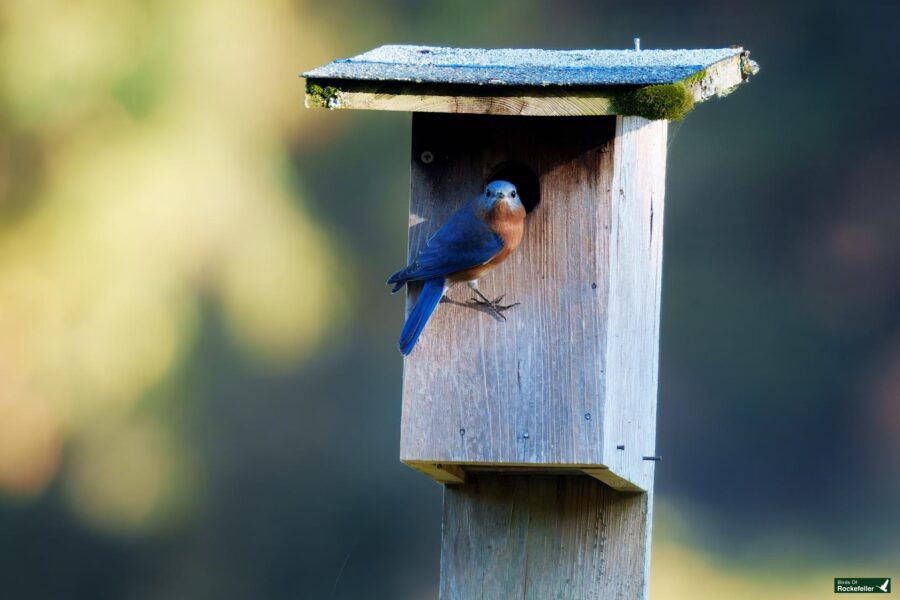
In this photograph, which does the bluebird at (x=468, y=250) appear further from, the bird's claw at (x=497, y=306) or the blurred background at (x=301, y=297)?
the blurred background at (x=301, y=297)

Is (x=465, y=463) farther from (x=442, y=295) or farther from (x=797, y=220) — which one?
(x=797, y=220)

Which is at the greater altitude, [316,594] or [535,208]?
[535,208]

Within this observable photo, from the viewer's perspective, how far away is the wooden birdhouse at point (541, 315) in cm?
302

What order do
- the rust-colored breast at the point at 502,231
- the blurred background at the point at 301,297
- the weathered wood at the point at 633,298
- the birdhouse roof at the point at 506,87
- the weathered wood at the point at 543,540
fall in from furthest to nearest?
the blurred background at the point at 301,297, the weathered wood at the point at 543,540, the weathered wood at the point at 633,298, the rust-colored breast at the point at 502,231, the birdhouse roof at the point at 506,87

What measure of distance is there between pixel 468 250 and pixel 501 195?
14 cm

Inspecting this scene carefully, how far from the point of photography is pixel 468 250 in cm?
316

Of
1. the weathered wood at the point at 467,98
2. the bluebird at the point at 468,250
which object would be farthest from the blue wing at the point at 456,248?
the weathered wood at the point at 467,98

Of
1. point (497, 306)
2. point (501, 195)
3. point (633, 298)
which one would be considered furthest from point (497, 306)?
point (633, 298)

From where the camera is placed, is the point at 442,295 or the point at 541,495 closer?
the point at 442,295

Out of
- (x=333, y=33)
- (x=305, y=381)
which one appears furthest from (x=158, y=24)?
(x=305, y=381)

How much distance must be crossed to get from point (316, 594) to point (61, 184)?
2449 millimetres

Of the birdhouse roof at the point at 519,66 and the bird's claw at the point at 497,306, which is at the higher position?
the birdhouse roof at the point at 519,66

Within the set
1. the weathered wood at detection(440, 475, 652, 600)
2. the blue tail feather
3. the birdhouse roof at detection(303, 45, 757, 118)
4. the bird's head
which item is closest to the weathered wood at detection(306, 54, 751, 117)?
the birdhouse roof at detection(303, 45, 757, 118)

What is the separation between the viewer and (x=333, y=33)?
7844mm
